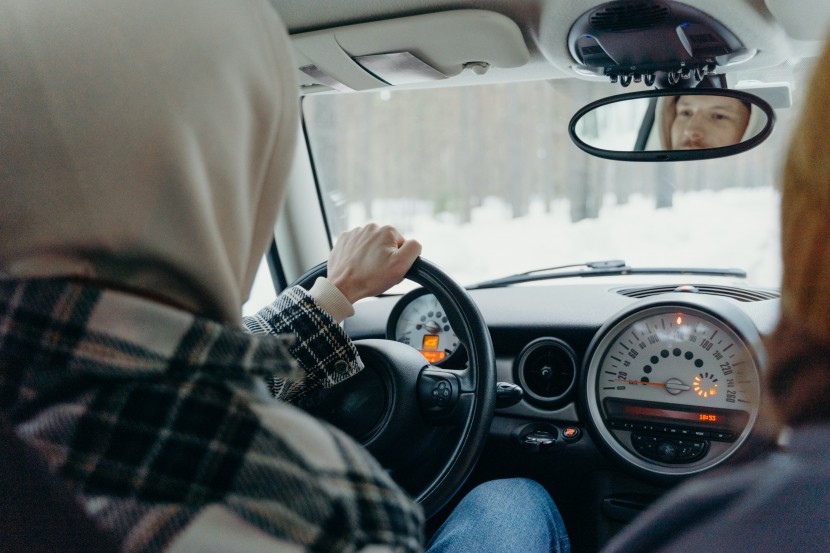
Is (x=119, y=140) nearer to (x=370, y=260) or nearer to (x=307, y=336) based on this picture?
(x=307, y=336)

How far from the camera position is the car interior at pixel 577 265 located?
5.39 ft

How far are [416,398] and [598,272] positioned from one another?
3.07 feet

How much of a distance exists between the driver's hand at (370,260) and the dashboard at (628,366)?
40 cm

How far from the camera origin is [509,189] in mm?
3189

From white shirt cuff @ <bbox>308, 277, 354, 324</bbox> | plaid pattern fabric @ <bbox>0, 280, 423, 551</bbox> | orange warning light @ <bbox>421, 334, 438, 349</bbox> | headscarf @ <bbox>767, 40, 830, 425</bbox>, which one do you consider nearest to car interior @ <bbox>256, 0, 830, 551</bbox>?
orange warning light @ <bbox>421, 334, 438, 349</bbox>

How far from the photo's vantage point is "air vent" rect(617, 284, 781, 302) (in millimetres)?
2066

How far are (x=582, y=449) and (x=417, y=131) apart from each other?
5.21 ft

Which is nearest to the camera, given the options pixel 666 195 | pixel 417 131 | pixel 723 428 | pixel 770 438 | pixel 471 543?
pixel 770 438

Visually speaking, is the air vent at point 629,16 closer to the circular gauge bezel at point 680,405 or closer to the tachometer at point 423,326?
the circular gauge bezel at point 680,405

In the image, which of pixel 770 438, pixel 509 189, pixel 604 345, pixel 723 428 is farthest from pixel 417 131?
pixel 770 438

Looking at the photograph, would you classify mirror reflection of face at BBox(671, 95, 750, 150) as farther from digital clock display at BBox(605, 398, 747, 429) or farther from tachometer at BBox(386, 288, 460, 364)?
tachometer at BBox(386, 288, 460, 364)

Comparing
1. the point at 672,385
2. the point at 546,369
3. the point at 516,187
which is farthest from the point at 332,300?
the point at 516,187

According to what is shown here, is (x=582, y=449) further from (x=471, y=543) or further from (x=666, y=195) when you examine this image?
(x=666, y=195)

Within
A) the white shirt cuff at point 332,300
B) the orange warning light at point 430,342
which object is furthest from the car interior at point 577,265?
the white shirt cuff at point 332,300
